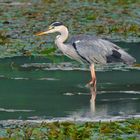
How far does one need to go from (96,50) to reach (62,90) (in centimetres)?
139

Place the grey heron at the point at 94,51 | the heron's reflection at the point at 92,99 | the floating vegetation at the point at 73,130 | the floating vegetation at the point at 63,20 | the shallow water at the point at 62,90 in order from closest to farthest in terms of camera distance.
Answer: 1. the floating vegetation at the point at 73,130
2. the shallow water at the point at 62,90
3. the heron's reflection at the point at 92,99
4. the grey heron at the point at 94,51
5. the floating vegetation at the point at 63,20

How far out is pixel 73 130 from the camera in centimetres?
884

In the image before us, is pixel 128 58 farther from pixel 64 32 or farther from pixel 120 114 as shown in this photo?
pixel 120 114

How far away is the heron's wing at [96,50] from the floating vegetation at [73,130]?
12.1 feet

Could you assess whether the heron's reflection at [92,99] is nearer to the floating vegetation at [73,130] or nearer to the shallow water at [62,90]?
the shallow water at [62,90]

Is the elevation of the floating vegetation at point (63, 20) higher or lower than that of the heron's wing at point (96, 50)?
lower

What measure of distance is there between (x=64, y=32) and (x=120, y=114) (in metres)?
3.77

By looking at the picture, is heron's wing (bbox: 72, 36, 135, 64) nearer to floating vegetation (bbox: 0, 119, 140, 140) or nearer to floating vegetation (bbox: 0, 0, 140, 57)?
floating vegetation (bbox: 0, 0, 140, 57)

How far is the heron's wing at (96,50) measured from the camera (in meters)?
13.1

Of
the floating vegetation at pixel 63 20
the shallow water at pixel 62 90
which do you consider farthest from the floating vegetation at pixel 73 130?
the floating vegetation at pixel 63 20

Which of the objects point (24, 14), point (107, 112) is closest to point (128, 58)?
point (107, 112)

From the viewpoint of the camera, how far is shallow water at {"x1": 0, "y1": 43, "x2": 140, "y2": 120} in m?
10.4

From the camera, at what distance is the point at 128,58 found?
509 inches

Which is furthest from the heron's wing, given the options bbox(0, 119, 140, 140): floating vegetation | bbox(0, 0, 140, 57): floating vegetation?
bbox(0, 119, 140, 140): floating vegetation
